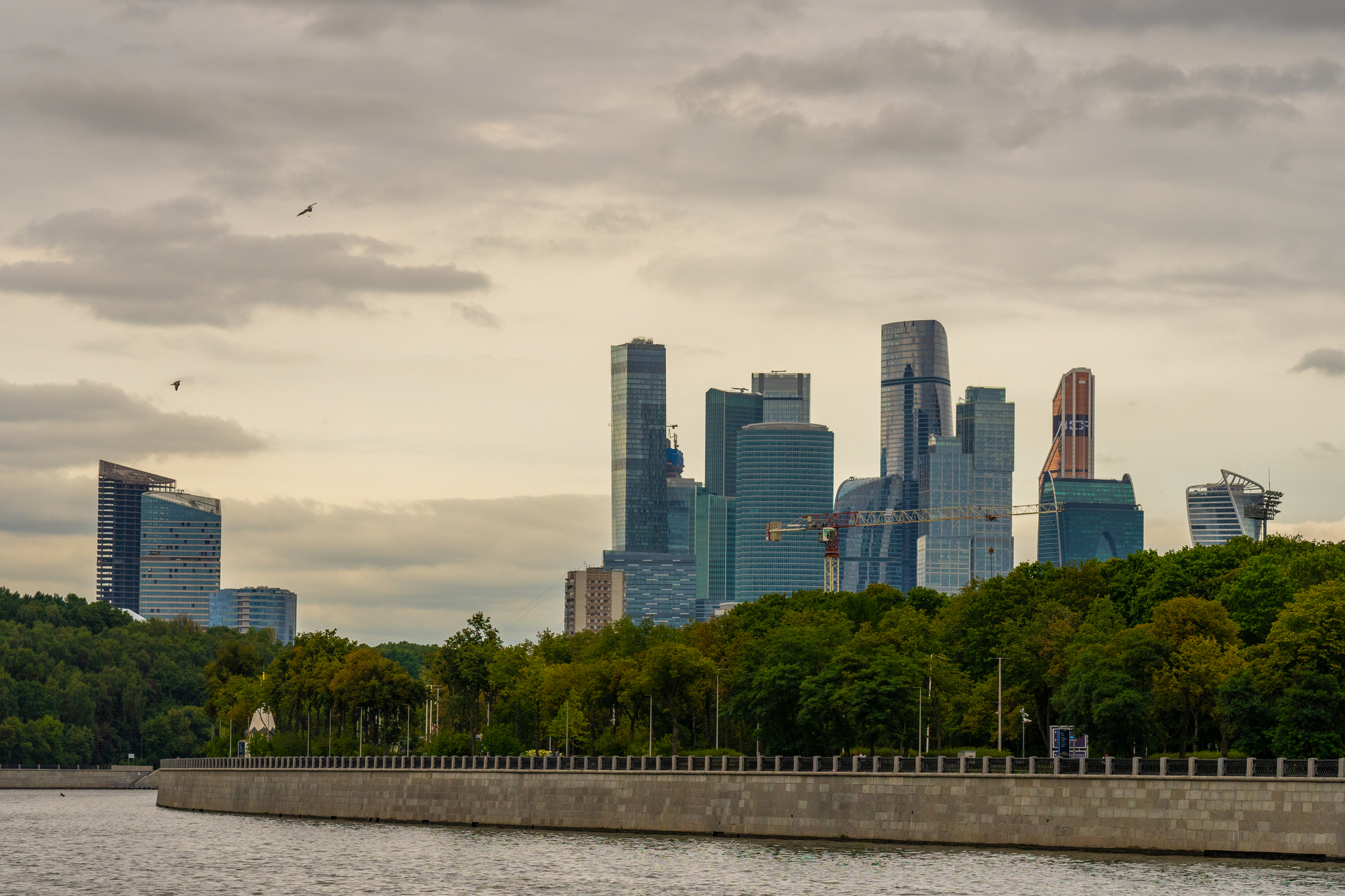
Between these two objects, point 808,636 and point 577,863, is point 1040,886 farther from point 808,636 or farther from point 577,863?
point 808,636

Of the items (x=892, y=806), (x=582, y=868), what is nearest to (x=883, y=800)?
(x=892, y=806)

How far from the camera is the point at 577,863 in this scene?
90812 mm

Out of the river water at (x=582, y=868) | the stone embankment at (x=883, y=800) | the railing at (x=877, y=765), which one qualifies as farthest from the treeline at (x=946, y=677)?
the river water at (x=582, y=868)

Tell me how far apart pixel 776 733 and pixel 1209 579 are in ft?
116

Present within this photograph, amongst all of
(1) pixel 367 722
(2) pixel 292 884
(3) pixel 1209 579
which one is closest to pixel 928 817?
(2) pixel 292 884

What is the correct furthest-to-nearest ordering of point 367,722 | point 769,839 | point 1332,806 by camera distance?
point 367,722 → point 769,839 → point 1332,806

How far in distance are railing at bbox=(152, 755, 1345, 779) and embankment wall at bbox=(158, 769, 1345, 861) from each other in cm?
46

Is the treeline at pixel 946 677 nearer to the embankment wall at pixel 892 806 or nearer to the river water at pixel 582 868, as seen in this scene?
the embankment wall at pixel 892 806

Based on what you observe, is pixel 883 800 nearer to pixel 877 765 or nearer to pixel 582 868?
pixel 877 765

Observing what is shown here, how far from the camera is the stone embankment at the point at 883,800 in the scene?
8400cm

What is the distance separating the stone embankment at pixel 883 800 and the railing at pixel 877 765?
11 cm

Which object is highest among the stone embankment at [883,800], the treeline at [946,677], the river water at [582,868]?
the treeline at [946,677]

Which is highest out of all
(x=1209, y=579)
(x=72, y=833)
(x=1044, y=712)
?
(x=1209, y=579)

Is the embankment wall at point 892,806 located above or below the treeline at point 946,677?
below
